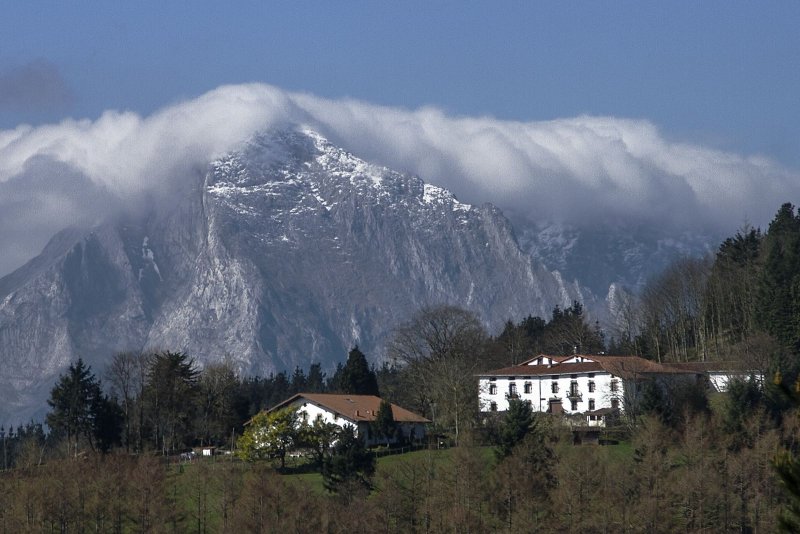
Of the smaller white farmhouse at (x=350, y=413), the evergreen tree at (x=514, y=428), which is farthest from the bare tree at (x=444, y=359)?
the evergreen tree at (x=514, y=428)

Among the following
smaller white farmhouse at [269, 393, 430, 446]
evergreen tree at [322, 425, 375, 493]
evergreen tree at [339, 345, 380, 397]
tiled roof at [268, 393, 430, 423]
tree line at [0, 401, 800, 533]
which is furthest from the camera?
evergreen tree at [339, 345, 380, 397]

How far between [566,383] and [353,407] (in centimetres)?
1965

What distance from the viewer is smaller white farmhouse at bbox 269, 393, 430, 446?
368ft

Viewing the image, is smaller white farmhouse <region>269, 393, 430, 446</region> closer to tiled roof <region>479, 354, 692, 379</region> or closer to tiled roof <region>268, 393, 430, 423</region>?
tiled roof <region>268, 393, 430, 423</region>

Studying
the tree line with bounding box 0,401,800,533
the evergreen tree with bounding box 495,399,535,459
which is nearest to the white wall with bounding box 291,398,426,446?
the evergreen tree with bounding box 495,399,535,459

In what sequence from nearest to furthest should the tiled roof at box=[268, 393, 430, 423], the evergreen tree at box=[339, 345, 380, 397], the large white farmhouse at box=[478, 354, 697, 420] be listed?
the tiled roof at box=[268, 393, 430, 423], the large white farmhouse at box=[478, 354, 697, 420], the evergreen tree at box=[339, 345, 380, 397]

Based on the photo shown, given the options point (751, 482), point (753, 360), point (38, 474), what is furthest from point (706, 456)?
point (38, 474)

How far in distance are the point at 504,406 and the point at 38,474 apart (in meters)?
49.1

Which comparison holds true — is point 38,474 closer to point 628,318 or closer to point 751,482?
point 751,482

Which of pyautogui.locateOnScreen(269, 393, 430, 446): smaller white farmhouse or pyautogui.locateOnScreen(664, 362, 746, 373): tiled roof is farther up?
pyautogui.locateOnScreen(664, 362, 746, 373): tiled roof

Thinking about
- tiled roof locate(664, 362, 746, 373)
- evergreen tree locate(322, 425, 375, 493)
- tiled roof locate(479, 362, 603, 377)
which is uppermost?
tiled roof locate(479, 362, 603, 377)

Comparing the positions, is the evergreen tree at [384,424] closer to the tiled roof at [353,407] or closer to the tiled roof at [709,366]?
the tiled roof at [353,407]

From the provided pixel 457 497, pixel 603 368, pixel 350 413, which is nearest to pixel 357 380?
pixel 350 413

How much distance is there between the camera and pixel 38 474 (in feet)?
279
